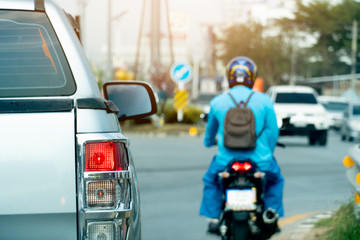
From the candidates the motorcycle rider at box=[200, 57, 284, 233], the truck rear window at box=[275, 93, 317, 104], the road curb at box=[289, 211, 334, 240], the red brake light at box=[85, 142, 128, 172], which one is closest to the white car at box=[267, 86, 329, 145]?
the truck rear window at box=[275, 93, 317, 104]

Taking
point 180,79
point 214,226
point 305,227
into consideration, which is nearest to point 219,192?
point 214,226

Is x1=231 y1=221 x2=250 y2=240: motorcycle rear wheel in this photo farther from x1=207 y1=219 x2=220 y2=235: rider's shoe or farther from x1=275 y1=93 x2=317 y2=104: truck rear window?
x1=275 y1=93 x2=317 y2=104: truck rear window

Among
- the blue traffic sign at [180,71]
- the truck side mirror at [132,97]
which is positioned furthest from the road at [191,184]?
the blue traffic sign at [180,71]

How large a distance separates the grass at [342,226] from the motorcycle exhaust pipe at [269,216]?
2.41 ft

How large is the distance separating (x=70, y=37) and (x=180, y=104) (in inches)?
1046

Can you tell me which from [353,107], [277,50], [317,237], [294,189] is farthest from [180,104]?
[277,50]

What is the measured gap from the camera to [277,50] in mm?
80312

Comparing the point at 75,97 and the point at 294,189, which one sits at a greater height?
the point at 75,97

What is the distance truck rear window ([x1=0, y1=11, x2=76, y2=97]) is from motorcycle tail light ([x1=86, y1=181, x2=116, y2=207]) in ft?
1.25

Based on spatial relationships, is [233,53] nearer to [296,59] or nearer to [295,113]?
[296,59]

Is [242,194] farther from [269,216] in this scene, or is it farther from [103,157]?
[103,157]

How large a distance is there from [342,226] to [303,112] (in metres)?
17.3

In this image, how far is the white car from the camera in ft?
75.0

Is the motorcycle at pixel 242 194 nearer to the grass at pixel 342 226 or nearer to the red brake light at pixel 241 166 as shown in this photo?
the red brake light at pixel 241 166
